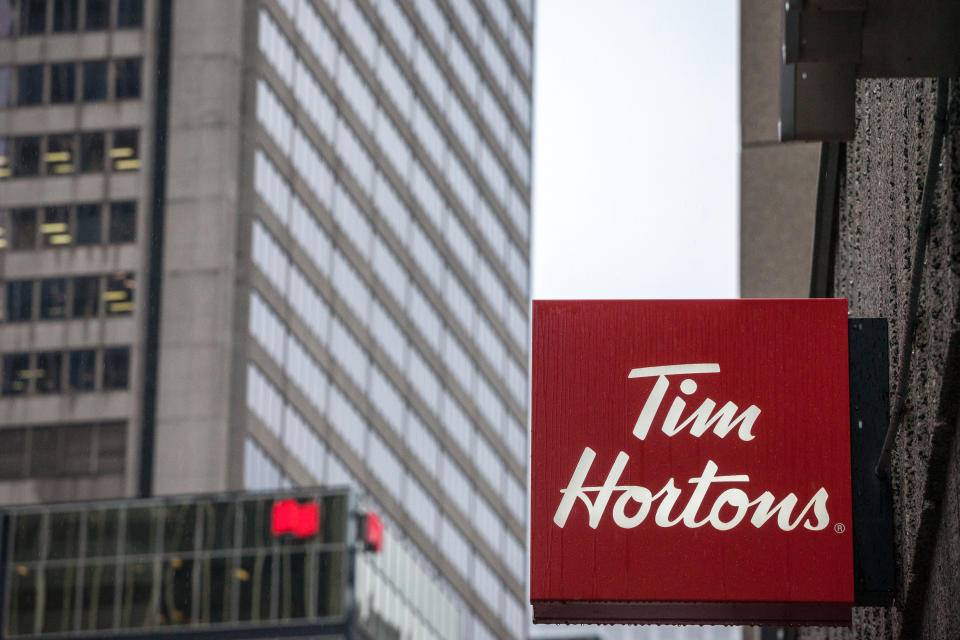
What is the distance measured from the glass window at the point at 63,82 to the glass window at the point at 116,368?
11403 millimetres

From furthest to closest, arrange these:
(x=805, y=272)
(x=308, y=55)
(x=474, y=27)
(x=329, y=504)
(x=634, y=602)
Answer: (x=474, y=27), (x=308, y=55), (x=329, y=504), (x=805, y=272), (x=634, y=602)

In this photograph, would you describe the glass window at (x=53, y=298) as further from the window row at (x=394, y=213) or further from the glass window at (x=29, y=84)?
the window row at (x=394, y=213)

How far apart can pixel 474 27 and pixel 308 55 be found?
28.0 metres

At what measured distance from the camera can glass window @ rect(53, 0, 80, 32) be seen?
7531 centimetres

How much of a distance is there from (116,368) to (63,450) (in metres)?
3.64

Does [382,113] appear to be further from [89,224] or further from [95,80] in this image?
[89,224]

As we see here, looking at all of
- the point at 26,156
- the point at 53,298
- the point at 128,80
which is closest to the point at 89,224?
the point at 53,298

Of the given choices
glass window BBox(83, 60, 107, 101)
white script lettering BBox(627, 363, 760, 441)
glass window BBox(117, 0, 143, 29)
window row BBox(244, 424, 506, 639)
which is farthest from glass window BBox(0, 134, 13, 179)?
white script lettering BBox(627, 363, 760, 441)

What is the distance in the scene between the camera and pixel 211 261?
2756 inches

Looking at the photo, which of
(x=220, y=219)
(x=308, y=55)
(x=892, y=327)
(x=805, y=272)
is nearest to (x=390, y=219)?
(x=308, y=55)

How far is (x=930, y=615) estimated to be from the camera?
8.72 meters

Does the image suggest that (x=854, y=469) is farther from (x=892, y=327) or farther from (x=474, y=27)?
(x=474, y=27)

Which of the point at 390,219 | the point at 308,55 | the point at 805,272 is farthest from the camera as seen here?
the point at 390,219

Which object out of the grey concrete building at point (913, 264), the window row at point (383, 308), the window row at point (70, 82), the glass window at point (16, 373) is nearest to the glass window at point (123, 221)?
the window row at point (70, 82)
